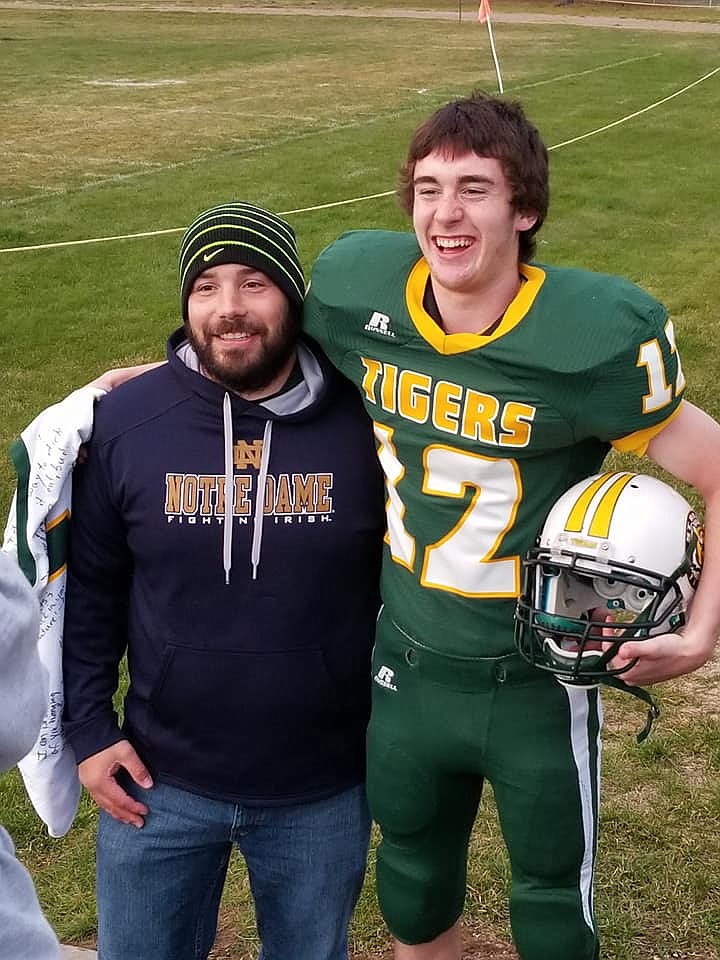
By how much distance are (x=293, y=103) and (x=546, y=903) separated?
57.2ft

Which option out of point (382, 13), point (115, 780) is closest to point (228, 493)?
point (115, 780)

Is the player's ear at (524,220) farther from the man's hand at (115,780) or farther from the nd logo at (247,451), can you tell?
the man's hand at (115,780)

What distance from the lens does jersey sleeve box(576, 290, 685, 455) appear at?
2.25 m

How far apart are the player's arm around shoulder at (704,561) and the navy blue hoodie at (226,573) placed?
1.88 ft

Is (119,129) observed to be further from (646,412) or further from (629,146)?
(646,412)

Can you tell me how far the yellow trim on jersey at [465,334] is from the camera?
2.33m

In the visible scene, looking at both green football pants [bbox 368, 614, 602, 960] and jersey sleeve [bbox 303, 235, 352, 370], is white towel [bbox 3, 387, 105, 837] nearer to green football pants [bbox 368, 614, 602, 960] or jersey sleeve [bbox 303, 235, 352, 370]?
jersey sleeve [bbox 303, 235, 352, 370]

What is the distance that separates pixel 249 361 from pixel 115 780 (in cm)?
88

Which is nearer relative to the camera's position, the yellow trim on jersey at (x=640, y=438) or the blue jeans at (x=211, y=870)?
the yellow trim on jersey at (x=640, y=438)

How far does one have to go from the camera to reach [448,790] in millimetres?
2564

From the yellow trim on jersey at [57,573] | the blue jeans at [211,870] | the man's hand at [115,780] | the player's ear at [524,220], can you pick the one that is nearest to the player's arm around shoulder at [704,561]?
the player's ear at [524,220]

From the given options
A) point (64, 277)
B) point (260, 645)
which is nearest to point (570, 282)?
point (260, 645)

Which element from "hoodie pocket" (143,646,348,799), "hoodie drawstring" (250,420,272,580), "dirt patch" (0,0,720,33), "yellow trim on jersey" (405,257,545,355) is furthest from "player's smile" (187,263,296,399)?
"dirt patch" (0,0,720,33)

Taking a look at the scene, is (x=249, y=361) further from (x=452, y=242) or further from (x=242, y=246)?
(x=452, y=242)
